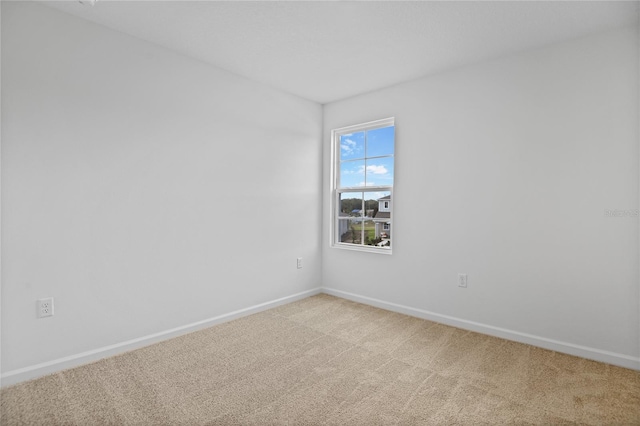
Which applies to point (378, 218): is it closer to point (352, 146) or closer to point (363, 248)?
point (363, 248)

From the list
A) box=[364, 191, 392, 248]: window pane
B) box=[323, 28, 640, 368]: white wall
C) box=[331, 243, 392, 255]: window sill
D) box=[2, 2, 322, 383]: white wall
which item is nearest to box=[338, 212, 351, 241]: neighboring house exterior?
box=[331, 243, 392, 255]: window sill

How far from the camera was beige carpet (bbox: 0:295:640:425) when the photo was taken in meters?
1.82

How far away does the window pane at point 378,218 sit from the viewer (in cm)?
379

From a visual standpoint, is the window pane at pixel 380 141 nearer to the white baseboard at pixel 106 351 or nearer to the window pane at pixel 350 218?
the window pane at pixel 350 218

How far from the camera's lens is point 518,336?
→ 2840 mm

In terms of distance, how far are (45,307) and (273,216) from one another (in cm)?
212

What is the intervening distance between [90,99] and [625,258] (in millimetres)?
4158

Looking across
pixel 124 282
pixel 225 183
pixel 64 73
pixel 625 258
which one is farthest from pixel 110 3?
pixel 625 258

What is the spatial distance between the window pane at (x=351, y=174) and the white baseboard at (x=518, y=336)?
1.41 metres

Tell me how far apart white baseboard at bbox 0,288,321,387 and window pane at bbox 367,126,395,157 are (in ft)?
7.21

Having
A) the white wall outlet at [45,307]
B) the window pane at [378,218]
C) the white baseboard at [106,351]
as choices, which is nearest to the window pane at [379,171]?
the window pane at [378,218]

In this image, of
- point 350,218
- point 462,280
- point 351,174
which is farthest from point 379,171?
point 462,280

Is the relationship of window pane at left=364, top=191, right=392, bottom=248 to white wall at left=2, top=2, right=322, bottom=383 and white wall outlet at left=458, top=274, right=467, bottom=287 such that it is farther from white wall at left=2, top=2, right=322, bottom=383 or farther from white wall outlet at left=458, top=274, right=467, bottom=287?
white wall at left=2, top=2, right=322, bottom=383

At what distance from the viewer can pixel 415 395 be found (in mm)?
2025
